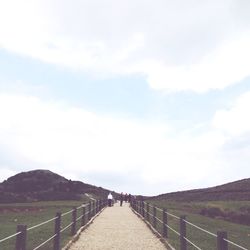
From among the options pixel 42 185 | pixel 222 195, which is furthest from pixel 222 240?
pixel 42 185

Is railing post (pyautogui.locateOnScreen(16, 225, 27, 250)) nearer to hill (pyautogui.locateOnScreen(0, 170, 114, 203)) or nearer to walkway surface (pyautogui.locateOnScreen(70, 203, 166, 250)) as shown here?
walkway surface (pyautogui.locateOnScreen(70, 203, 166, 250))

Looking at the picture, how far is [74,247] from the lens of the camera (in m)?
17.5

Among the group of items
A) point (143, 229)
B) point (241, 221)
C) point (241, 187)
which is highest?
point (241, 187)

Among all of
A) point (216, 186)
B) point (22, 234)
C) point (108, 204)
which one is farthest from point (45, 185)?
point (22, 234)

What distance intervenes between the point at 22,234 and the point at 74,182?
98.3 m

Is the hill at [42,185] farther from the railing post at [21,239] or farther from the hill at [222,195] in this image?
the railing post at [21,239]

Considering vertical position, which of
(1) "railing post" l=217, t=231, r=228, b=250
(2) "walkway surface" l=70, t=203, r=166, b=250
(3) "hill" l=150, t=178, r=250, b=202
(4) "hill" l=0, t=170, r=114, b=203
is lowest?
(1) "railing post" l=217, t=231, r=228, b=250

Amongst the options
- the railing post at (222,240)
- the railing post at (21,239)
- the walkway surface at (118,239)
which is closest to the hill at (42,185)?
the walkway surface at (118,239)

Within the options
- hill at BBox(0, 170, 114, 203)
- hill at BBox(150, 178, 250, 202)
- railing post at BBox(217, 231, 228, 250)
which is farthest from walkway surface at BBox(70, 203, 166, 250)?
hill at BBox(0, 170, 114, 203)

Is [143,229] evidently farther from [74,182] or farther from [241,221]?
[74,182]

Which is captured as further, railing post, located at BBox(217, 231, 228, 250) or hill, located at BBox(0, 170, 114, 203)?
hill, located at BBox(0, 170, 114, 203)

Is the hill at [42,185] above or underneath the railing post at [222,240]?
above

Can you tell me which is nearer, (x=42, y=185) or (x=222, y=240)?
(x=222, y=240)

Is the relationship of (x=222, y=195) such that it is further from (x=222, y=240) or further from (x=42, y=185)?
(x=222, y=240)
